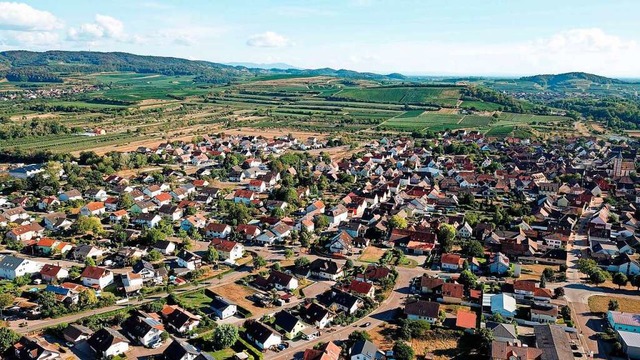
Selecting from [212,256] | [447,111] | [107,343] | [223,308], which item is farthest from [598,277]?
[447,111]

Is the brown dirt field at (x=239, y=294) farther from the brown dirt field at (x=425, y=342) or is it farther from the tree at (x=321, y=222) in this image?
the tree at (x=321, y=222)

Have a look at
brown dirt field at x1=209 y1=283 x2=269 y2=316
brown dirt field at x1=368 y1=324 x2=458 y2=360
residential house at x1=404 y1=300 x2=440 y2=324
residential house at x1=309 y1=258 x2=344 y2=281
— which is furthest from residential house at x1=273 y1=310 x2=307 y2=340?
residential house at x1=309 y1=258 x2=344 y2=281

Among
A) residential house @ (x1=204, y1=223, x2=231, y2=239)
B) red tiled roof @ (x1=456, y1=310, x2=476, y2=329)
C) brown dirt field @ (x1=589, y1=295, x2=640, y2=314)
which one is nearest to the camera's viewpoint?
red tiled roof @ (x1=456, y1=310, x2=476, y2=329)

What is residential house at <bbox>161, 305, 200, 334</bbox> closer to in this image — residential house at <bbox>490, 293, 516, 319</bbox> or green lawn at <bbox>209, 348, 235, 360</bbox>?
green lawn at <bbox>209, 348, 235, 360</bbox>

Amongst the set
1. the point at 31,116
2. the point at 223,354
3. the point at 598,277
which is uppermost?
the point at 31,116

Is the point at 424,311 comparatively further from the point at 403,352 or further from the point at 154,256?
the point at 154,256

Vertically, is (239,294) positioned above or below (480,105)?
below

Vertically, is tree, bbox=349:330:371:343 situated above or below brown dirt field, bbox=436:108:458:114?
below
